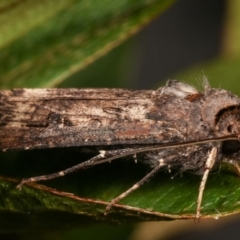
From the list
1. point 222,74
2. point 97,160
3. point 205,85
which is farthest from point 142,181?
point 222,74

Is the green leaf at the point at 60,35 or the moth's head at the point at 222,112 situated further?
the moth's head at the point at 222,112

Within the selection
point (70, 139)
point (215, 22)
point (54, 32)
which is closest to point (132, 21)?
point (54, 32)

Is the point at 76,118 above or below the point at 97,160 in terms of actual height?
above

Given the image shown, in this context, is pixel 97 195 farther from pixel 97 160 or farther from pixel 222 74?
pixel 222 74

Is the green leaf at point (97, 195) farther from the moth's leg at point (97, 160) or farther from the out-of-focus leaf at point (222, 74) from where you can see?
the out-of-focus leaf at point (222, 74)

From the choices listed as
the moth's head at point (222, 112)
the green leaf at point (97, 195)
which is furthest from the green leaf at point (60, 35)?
the moth's head at point (222, 112)

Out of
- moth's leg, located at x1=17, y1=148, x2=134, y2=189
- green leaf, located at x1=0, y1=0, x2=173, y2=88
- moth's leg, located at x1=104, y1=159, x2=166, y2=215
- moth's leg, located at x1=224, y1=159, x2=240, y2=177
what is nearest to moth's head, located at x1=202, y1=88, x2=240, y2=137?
moth's leg, located at x1=224, y1=159, x2=240, y2=177

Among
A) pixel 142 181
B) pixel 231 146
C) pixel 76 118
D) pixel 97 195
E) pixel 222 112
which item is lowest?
pixel 97 195
